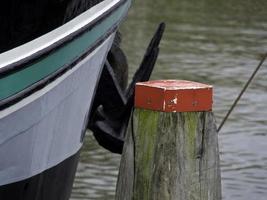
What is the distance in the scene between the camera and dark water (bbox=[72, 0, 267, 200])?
749 cm

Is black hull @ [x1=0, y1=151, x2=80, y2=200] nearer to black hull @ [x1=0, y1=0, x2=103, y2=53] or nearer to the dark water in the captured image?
black hull @ [x1=0, y1=0, x2=103, y2=53]

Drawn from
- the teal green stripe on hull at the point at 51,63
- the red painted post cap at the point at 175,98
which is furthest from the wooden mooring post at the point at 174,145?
the teal green stripe on hull at the point at 51,63

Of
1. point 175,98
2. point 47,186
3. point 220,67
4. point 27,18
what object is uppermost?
point 220,67

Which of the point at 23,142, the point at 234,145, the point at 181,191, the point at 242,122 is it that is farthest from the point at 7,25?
the point at 242,122

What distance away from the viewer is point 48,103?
4.43 metres

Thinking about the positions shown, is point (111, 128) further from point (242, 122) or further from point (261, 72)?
point (261, 72)

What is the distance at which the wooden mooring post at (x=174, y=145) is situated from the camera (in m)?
4.45

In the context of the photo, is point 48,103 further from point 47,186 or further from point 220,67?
point 220,67

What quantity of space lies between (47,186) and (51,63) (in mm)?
869

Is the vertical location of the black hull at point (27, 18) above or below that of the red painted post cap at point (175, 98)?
above

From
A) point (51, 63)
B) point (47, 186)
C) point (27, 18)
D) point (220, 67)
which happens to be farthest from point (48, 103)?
point (220, 67)

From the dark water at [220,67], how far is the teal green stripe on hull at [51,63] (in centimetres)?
236

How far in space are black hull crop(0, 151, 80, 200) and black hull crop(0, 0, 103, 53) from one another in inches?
25.6

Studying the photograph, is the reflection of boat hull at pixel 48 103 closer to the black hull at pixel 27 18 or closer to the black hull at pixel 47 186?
the black hull at pixel 47 186
